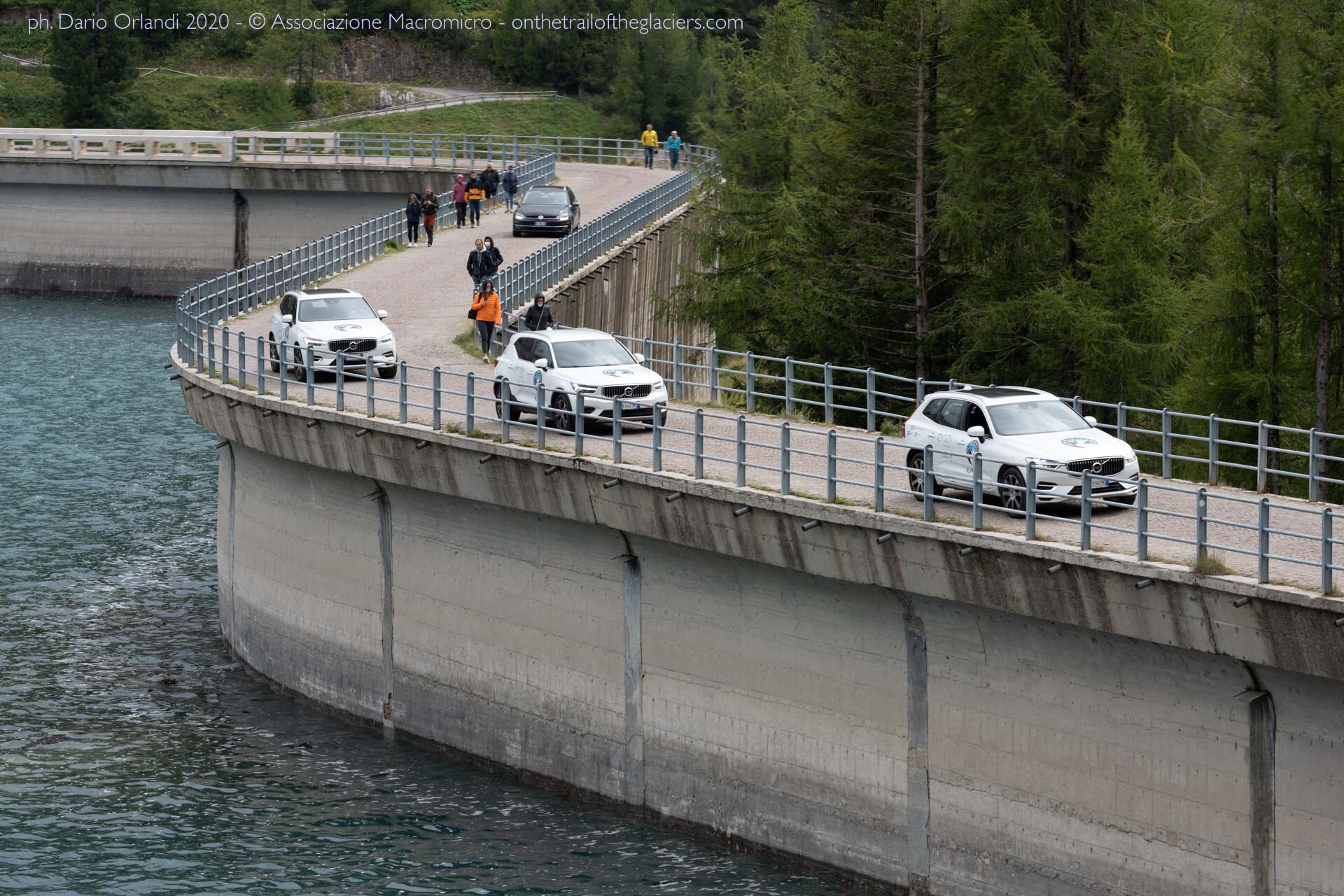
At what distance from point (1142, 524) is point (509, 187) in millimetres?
43201

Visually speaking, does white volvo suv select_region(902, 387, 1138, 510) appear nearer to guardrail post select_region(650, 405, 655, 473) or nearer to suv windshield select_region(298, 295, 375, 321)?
guardrail post select_region(650, 405, 655, 473)

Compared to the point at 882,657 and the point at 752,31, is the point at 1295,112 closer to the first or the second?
the point at 882,657

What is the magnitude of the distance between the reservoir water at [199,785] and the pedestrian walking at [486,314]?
731 cm

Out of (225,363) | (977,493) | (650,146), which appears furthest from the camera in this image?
(650,146)

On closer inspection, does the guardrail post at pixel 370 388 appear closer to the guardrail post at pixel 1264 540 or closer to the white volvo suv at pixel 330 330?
the white volvo suv at pixel 330 330

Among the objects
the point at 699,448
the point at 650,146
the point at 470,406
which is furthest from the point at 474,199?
the point at 699,448

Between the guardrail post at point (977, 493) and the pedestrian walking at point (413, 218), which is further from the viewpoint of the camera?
the pedestrian walking at point (413, 218)

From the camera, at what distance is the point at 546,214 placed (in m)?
57.0

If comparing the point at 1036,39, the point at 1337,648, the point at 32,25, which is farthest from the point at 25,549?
the point at 32,25

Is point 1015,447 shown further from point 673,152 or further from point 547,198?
point 673,152

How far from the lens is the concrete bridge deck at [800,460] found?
73.6ft

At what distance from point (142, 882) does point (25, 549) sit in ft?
60.2

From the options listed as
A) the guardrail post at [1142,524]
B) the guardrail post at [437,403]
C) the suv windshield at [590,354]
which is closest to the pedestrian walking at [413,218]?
the suv windshield at [590,354]

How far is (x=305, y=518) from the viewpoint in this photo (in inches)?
1336
